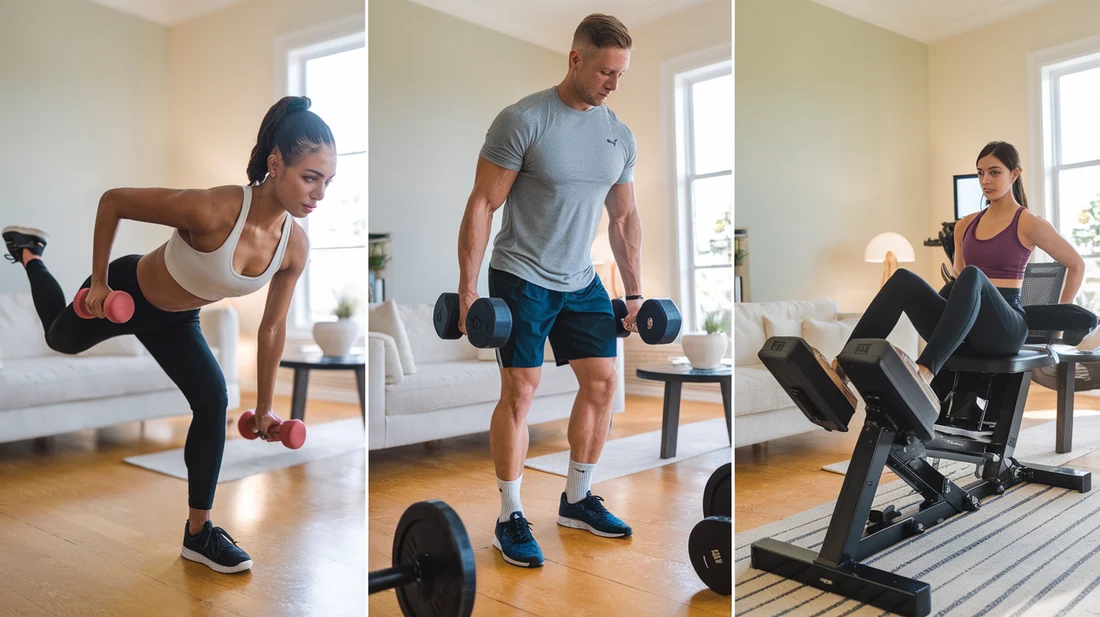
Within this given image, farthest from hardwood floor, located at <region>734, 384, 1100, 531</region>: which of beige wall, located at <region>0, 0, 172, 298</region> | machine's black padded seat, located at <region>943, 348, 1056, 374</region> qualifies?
beige wall, located at <region>0, 0, 172, 298</region>

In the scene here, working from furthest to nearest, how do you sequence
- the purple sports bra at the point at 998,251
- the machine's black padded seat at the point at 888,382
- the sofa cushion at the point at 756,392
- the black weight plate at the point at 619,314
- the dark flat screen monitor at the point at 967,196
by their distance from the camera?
the purple sports bra at the point at 998,251 < the dark flat screen monitor at the point at 967,196 < the machine's black padded seat at the point at 888,382 < the sofa cushion at the point at 756,392 < the black weight plate at the point at 619,314

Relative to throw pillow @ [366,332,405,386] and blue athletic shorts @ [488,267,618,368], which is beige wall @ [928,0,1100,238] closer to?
blue athletic shorts @ [488,267,618,368]

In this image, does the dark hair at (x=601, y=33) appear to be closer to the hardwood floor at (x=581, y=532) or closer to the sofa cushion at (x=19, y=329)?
the hardwood floor at (x=581, y=532)

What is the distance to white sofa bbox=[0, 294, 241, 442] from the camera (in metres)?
1.43

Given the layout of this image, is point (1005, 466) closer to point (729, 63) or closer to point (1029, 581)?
point (1029, 581)

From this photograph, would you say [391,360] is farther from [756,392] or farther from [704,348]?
[756,392]

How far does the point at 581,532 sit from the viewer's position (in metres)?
1.22

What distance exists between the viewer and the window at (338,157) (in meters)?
1.39

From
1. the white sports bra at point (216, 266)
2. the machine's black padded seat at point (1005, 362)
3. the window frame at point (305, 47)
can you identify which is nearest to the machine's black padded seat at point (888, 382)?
the machine's black padded seat at point (1005, 362)

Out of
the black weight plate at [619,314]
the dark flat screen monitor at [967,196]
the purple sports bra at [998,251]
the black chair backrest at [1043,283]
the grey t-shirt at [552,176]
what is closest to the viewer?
the grey t-shirt at [552,176]

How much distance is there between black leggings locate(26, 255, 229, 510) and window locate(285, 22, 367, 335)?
26cm

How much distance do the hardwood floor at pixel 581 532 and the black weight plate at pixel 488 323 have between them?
6.7 inches

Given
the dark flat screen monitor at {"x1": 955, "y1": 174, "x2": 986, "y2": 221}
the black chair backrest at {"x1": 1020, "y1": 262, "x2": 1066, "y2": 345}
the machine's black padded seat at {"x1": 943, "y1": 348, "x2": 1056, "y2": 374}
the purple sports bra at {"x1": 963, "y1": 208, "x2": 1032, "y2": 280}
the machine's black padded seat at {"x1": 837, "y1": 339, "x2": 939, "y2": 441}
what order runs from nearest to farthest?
the machine's black padded seat at {"x1": 837, "y1": 339, "x2": 939, "y2": 441}
the dark flat screen monitor at {"x1": 955, "y1": 174, "x2": 986, "y2": 221}
the purple sports bra at {"x1": 963, "y1": 208, "x2": 1032, "y2": 280}
the black chair backrest at {"x1": 1020, "y1": 262, "x2": 1066, "y2": 345}
the machine's black padded seat at {"x1": 943, "y1": 348, "x2": 1056, "y2": 374}

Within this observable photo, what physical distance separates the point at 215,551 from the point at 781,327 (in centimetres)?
121
